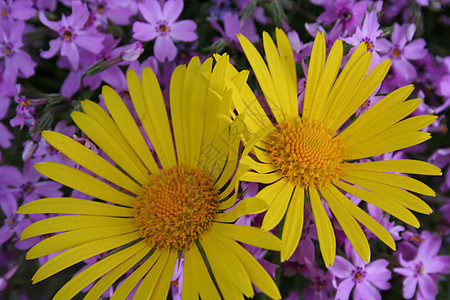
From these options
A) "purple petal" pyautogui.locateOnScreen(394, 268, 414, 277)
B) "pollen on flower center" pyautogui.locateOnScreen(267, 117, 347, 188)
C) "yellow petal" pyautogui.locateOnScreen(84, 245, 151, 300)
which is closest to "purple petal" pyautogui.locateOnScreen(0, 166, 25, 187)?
"yellow petal" pyautogui.locateOnScreen(84, 245, 151, 300)

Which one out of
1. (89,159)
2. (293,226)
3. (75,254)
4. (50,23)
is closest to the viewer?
(293,226)

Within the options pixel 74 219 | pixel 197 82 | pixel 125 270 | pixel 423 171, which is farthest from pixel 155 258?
pixel 423 171

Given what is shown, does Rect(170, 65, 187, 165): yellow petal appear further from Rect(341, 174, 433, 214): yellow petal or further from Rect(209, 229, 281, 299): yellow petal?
Rect(341, 174, 433, 214): yellow petal

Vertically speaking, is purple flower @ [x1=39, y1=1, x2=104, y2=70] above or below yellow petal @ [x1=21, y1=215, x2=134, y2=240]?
above

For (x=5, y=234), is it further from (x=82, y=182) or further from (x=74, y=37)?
(x=74, y=37)

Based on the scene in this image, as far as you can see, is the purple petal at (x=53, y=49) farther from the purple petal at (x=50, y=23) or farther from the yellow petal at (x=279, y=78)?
the yellow petal at (x=279, y=78)

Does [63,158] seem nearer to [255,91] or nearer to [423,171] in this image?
[255,91]

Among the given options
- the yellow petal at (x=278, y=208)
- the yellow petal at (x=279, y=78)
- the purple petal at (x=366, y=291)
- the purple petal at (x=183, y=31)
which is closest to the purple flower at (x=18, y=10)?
the purple petal at (x=183, y=31)

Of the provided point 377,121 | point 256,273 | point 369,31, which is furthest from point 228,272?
point 369,31
